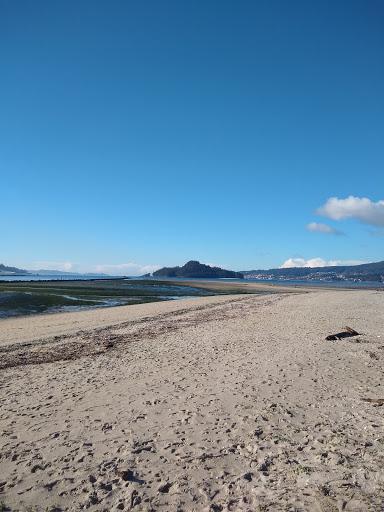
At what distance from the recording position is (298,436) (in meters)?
8.44

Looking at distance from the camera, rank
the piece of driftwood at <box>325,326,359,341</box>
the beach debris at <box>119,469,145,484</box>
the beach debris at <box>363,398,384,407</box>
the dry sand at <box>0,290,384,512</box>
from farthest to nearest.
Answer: the piece of driftwood at <box>325,326,359,341</box> < the beach debris at <box>363,398,384,407</box> < the beach debris at <box>119,469,145,484</box> < the dry sand at <box>0,290,384,512</box>

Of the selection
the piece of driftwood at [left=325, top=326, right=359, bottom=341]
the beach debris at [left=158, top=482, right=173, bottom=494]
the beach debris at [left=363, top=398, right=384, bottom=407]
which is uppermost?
the piece of driftwood at [left=325, top=326, right=359, bottom=341]

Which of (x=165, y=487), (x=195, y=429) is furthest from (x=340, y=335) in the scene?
(x=165, y=487)

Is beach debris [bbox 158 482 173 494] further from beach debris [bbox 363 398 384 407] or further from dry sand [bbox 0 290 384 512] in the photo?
beach debris [bbox 363 398 384 407]

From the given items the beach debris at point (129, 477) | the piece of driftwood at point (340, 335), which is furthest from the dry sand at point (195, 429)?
the piece of driftwood at point (340, 335)

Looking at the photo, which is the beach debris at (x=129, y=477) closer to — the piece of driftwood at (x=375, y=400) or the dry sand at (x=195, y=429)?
the dry sand at (x=195, y=429)

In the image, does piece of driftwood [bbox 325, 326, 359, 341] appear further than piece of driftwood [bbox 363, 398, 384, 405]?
Yes

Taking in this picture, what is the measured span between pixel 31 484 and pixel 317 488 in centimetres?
491

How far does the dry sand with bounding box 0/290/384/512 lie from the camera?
21.1 feet

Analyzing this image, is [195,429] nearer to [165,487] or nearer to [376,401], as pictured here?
[165,487]

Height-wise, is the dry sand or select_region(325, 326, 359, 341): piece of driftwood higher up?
select_region(325, 326, 359, 341): piece of driftwood

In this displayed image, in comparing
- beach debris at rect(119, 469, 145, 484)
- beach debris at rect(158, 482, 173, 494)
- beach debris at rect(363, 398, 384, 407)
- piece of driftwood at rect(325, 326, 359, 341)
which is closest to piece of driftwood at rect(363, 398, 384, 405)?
beach debris at rect(363, 398, 384, 407)

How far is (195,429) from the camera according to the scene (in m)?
8.84

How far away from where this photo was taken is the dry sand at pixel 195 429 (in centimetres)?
642
